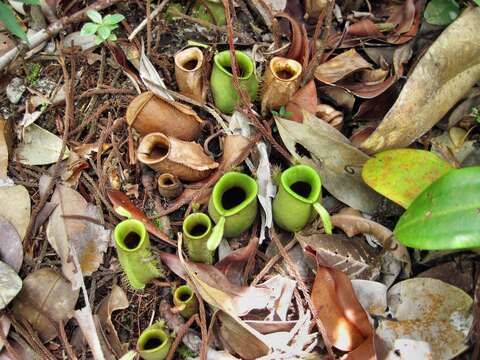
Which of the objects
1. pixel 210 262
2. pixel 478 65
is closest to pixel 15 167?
pixel 210 262

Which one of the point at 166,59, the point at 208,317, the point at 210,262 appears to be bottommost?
the point at 208,317

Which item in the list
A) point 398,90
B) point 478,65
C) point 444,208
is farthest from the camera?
point 398,90

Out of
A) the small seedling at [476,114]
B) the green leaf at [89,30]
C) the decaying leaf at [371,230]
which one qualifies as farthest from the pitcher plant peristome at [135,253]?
the small seedling at [476,114]

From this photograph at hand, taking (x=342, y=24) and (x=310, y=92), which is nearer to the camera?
(x=310, y=92)

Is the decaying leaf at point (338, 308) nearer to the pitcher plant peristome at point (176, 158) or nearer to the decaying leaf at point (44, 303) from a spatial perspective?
the pitcher plant peristome at point (176, 158)

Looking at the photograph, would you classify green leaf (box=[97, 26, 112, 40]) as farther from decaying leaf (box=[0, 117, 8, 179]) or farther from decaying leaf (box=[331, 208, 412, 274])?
decaying leaf (box=[331, 208, 412, 274])

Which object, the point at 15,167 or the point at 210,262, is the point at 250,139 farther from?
the point at 15,167

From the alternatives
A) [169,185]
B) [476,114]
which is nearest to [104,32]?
[169,185]
